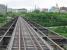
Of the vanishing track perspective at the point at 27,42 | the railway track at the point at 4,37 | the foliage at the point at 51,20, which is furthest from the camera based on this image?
the foliage at the point at 51,20

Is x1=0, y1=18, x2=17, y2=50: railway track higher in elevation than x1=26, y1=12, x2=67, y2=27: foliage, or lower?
higher

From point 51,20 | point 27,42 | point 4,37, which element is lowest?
point 51,20

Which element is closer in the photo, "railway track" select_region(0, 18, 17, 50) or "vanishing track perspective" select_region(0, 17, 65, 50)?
"vanishing track perspective" select_region(0, 17, 65, 50)

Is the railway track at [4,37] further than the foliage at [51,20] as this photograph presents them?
No

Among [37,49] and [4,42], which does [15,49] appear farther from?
[4,42]

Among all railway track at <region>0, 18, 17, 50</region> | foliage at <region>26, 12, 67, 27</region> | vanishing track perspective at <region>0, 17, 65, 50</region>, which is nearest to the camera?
vanishing track perspective at <region>0, 17, 65, 50</region>

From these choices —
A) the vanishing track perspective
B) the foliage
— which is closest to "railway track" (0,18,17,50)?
the vanishing track perspective

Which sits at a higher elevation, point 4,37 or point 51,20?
point 4,37

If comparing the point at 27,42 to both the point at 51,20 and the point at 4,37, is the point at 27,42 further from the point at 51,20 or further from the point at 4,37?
the point at 51,20

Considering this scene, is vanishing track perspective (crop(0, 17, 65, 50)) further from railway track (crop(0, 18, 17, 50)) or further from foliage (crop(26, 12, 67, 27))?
foliage (crop(26, 12, 67, 27))

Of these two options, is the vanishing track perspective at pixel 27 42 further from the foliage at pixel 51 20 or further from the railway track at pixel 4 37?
the foliage at pixel 51 20

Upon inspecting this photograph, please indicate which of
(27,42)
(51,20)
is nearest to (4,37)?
(27,42)

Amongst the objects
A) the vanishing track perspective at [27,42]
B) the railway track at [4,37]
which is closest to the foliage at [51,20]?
the railway track at [4,37]

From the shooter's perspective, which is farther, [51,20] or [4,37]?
[51,20]
